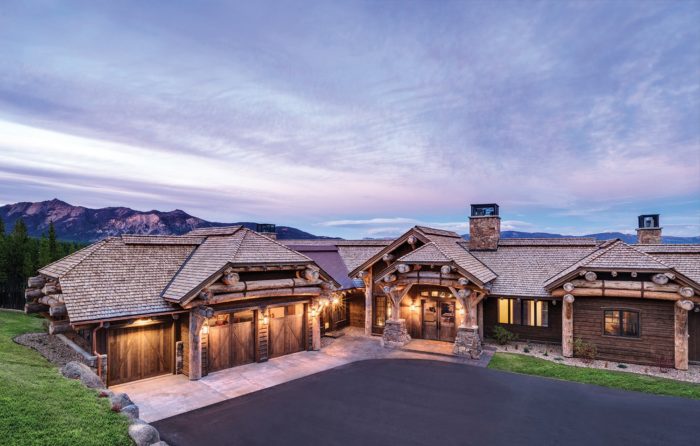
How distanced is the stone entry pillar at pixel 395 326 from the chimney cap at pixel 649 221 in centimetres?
2199

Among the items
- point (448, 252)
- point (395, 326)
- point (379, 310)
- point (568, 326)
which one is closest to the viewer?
point (568, 326)

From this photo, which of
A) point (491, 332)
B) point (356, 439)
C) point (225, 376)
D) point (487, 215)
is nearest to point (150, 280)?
point (225, 376)

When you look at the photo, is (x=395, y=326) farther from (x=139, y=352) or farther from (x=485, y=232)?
(x=139, y=352)

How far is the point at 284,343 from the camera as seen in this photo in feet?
57.8

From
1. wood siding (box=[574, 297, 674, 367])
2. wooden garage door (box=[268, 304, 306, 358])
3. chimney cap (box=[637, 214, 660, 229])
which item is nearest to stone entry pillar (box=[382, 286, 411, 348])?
wooden garage door (box=[268, 304, 306, 358])

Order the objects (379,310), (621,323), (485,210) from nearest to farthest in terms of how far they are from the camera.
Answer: (621,323), (379,310), (485,210)

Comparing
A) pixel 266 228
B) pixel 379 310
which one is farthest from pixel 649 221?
pixel 266 228

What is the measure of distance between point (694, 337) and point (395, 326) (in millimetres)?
13198

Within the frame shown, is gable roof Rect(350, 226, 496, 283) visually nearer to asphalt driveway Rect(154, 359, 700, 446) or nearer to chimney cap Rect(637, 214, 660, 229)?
asphalt driveway Rect(154, 359, 700, 446)

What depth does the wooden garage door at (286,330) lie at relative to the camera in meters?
17.2

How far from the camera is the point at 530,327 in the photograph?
19719 millimetres

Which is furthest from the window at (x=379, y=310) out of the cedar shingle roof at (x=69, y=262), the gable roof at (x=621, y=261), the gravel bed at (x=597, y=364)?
the cedar shingle roof at (x=69, y=262)

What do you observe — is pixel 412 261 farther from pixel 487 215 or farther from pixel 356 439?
pixel 356 439

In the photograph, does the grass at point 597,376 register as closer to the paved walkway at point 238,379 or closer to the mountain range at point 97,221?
the paved walkway at point 238,379
